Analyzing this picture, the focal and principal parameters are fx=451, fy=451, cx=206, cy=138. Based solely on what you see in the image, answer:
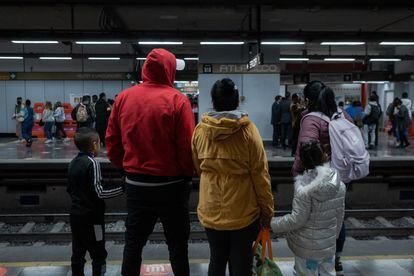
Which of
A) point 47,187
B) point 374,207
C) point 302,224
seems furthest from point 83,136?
point 374,207

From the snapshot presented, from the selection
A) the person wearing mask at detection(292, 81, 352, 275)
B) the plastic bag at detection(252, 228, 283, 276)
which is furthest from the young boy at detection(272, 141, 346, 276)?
the person wearing mask at detection(292, 81, 352, 275)

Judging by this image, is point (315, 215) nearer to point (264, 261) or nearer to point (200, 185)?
point (264, 261)

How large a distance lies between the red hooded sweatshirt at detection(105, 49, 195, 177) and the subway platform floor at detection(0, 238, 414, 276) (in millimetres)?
1371

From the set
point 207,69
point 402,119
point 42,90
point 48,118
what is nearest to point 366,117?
point 402,119

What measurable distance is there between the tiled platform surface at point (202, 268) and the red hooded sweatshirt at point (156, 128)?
4.47 ft

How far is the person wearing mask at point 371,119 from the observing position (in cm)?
1398

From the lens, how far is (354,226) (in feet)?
20.5

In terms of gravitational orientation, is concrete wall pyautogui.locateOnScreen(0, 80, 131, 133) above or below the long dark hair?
above

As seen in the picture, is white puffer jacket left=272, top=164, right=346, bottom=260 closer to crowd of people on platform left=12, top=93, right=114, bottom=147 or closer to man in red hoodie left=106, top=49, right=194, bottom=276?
man in red hoodie left=106, top=49, right=194, bottom=276

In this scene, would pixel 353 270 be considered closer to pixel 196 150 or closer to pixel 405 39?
pixel 196 150

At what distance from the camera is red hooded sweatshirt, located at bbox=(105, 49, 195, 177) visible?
109 inches

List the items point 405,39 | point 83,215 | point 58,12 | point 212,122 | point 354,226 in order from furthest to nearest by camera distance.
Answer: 1. point 58,12
2. point 405,39
3. point 354,226
4. point 83,215
5. point 212,122

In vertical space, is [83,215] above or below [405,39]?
below

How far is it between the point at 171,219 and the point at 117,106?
0.81 m
